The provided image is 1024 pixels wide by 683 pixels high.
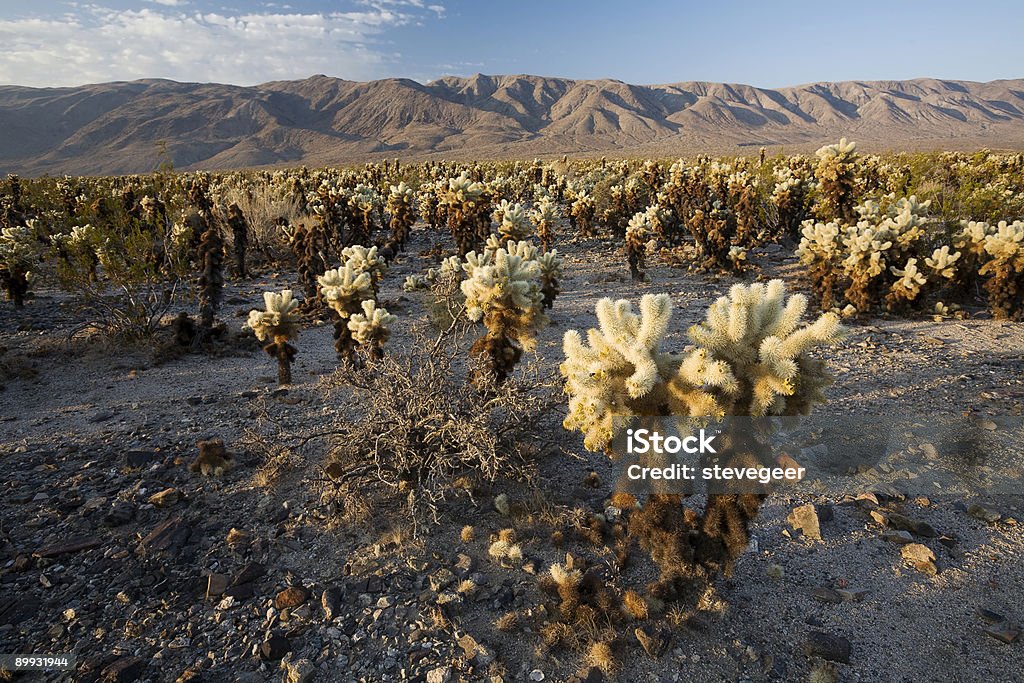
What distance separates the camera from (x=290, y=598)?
387 cm

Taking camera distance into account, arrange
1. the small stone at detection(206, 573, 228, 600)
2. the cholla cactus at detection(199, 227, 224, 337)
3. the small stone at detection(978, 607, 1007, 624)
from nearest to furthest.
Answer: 1. the small stone at detection(978, 607, 1007, 624)
2. the small stone at detection(206, 573, 228, 600)
3. the cholla cactus at detection(199, 227, 224, 337)

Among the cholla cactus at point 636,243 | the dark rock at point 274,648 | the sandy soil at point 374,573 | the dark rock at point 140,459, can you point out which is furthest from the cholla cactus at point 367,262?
the dark rock at point 274,648

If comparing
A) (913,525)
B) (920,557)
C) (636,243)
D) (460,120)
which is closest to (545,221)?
(636,243)

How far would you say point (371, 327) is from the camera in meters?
7.27

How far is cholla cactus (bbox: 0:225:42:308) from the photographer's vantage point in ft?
36.0

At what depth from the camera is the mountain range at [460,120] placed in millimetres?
87000

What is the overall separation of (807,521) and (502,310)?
153 inches

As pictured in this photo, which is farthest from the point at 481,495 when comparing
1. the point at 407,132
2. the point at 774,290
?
the point at 407,132

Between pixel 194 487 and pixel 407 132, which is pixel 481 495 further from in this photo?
pixel 407 132

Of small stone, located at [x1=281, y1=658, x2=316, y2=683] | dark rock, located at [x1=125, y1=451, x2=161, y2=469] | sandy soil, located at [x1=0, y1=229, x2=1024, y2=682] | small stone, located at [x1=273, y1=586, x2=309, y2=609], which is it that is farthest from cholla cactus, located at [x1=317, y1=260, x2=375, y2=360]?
small stone, located at [x1=281, y1=658, x2=316, y2=683]

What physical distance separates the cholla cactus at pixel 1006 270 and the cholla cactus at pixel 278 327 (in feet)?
38.3

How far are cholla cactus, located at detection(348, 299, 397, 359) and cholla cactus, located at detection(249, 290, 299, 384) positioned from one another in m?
1.00

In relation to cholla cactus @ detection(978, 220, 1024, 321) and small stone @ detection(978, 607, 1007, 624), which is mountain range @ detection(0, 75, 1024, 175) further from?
small stone @ detection(978, 607, 1007, 624)

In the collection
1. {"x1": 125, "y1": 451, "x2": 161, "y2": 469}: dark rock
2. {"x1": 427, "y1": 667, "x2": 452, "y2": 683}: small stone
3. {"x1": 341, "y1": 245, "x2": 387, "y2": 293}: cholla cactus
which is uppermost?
{"x1": 341, "y1": 245, "x2": 387, "y2": 293}: cholla cactus
